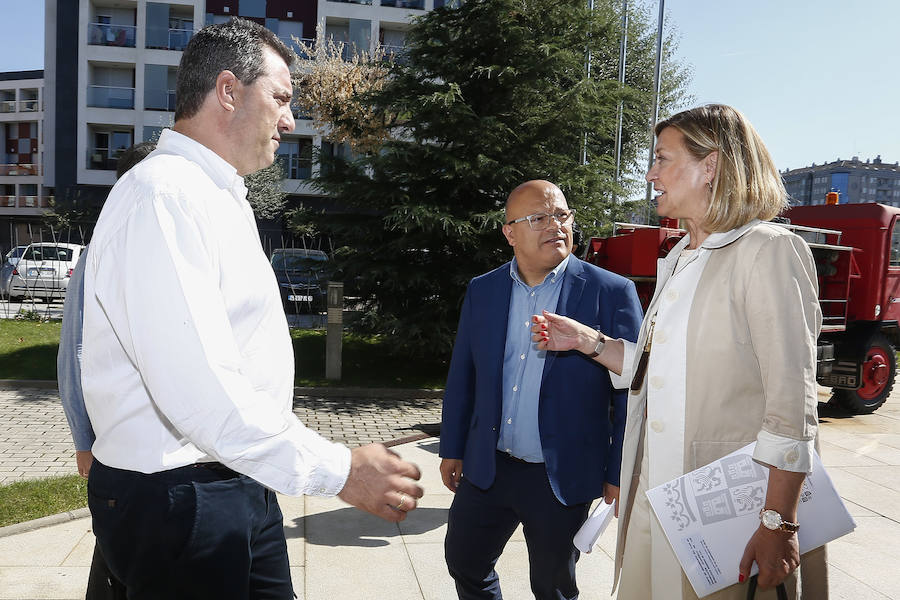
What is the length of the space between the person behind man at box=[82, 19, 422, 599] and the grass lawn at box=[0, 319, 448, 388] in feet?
27.0

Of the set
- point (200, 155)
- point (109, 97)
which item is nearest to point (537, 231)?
point (200, 155)

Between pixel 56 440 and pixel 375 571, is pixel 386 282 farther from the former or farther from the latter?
pixel 375 571

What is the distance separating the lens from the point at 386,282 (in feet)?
33.1

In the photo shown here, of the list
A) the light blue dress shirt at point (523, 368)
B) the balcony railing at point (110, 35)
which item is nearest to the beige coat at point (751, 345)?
the light blue dress shirt at point (523, 368)

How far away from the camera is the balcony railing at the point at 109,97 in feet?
105

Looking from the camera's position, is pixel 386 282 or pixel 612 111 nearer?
pixel 386 282

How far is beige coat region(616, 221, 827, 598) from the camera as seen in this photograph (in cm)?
180

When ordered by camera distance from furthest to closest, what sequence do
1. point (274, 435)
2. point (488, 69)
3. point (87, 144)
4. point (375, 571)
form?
point (87, 144) → point (488, 69) → point (375, 571) → point (274, 435)

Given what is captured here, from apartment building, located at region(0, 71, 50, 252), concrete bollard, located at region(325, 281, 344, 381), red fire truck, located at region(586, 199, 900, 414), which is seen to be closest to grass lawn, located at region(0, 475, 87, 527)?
concrete bollard, located at region(325, 281, 344, 381)

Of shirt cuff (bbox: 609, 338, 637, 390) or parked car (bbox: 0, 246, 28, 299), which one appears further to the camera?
parked car (bbox: 0, 246, 28, 299)

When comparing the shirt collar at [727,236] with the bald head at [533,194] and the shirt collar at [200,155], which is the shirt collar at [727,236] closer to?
the bald head at [533,194]

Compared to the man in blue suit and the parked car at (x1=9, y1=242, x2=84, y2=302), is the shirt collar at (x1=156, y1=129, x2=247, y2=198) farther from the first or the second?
the parked car at (x1=9, y1=242, x2=84, y2=302)

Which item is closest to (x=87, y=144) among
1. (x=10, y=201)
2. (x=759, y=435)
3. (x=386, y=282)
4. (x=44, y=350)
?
(x=10, y=201)

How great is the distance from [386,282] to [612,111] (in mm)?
4278
